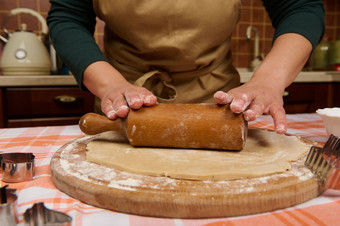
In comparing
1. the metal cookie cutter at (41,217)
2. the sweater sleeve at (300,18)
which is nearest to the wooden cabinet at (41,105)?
the sweater sleeve at (300,18)

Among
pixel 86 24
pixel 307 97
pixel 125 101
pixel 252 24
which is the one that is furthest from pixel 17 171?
pixel 252 24

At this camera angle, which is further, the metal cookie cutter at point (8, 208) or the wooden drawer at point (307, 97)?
the wooden drawer at point (307, 97)

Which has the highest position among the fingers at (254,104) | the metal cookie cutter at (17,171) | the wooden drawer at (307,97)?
the fingers at (254,104)

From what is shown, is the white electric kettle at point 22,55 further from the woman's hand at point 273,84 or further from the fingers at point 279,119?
the fingers at point 279,119

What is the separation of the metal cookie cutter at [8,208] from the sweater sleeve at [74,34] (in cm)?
52

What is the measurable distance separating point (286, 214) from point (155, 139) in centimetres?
31

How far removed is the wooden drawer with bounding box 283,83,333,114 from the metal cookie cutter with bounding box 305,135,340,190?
144cm

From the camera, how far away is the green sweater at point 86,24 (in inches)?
34.7

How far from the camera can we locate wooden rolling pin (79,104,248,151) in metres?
0.62

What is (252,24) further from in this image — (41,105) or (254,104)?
(254,104)

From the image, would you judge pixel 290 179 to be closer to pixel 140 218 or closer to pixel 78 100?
pixel 140 218

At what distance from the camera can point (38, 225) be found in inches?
13.8

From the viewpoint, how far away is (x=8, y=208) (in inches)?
14.2

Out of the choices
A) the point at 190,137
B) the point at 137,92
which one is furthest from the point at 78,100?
the point at 190,137
